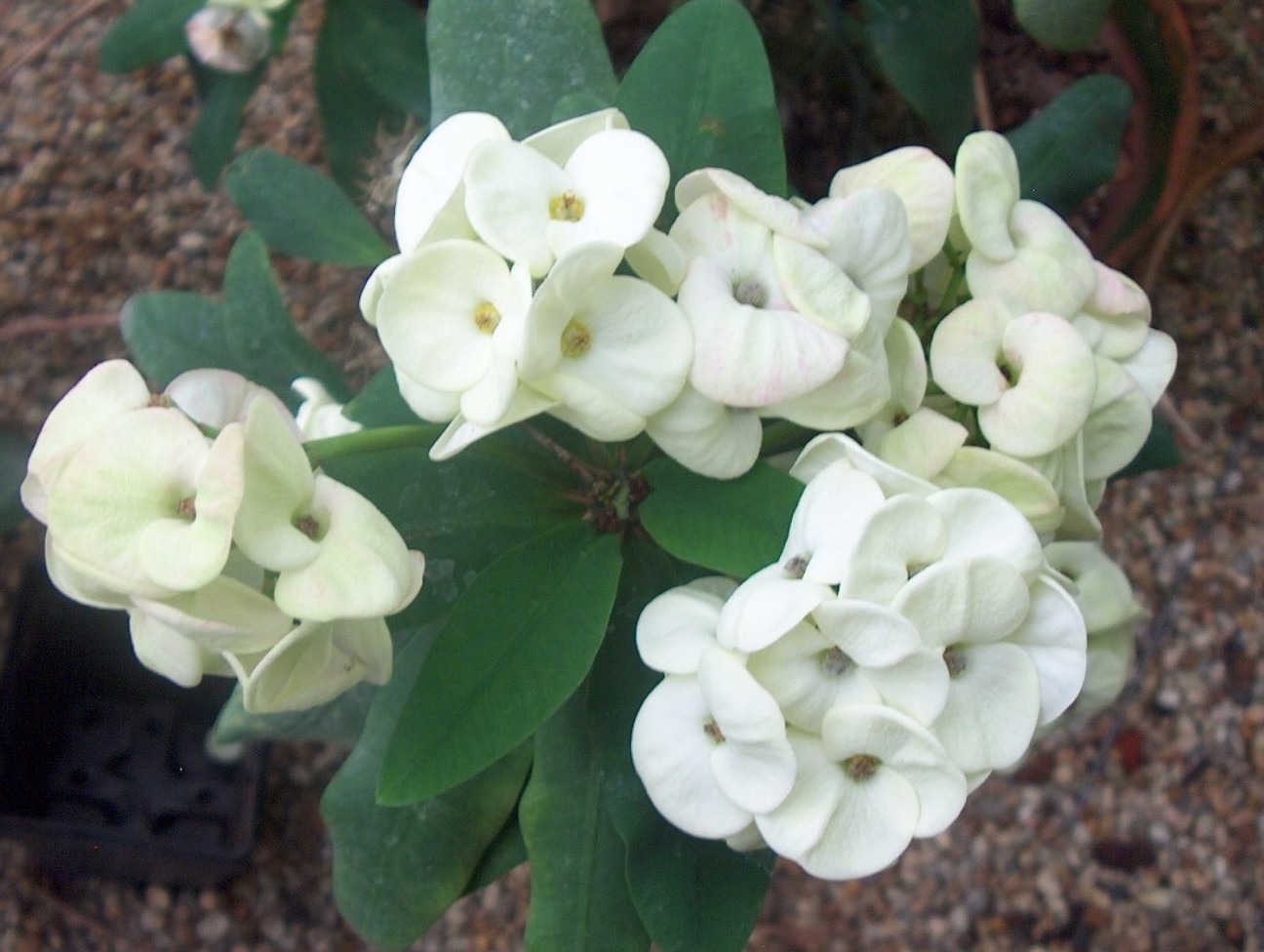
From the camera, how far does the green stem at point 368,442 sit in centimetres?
61

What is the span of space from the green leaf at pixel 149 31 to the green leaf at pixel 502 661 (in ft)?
2.93

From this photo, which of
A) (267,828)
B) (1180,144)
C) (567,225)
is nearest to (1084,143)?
(1180,144)

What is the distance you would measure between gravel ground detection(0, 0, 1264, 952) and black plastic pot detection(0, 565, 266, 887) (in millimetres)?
84

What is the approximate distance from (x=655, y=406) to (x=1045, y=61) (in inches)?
54.9

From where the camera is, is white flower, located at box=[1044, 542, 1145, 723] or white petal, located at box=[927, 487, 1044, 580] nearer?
white petal, located at box=[927, 487, 1044, 580]

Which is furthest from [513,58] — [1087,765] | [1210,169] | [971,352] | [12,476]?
[1087,765]

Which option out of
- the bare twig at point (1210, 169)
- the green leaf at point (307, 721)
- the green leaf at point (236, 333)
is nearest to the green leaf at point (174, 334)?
the green leaf at point (236, 333)

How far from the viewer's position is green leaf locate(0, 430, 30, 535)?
1.32m

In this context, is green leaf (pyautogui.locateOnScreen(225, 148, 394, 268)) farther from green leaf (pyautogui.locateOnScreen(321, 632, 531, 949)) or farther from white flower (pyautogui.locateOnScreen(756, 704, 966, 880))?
white flower (pyautogui.locateOnScreen(756, 704, 966, 880))

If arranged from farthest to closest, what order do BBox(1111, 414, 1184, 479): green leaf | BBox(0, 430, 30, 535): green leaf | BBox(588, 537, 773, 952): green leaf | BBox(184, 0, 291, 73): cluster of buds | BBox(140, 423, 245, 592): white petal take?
BBox(0, 430, 30, 535): green leaf
BBox(184, 0, 291, 73): cluster of buds
BBox(1111, 414, 1184, 479): green leaf
BBox(588, 537, 773, 952): green leaf
BBox(140, 423, 245, 592): white petal

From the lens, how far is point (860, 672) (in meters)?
0.56

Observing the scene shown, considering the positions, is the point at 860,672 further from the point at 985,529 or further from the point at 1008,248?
the point at 1008,248

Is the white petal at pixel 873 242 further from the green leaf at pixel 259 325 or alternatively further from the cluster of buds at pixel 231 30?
the cluster of buds at pixel 231 30

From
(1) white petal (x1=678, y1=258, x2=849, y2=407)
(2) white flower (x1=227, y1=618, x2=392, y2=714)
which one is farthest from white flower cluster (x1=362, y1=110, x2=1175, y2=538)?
(2) white flower (x1=227, y1=618, x2=392, y2=714)
